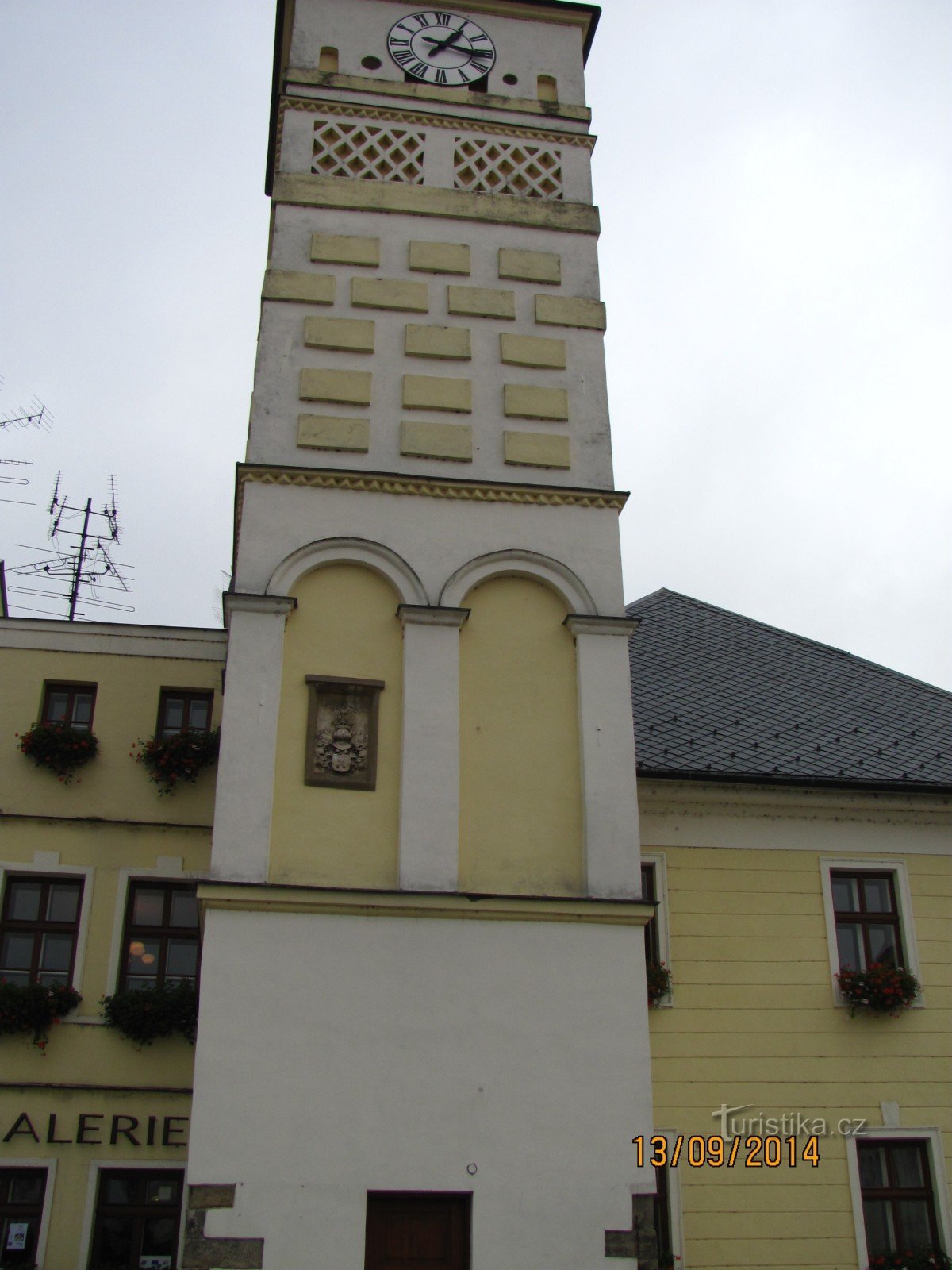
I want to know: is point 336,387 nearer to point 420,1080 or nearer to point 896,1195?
point 420,1080

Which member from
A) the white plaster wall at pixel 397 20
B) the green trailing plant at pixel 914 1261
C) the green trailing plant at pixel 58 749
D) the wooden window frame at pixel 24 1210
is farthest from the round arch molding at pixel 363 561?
the green trailing plant at pixel 914 1261

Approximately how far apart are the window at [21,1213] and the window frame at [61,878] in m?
2.15

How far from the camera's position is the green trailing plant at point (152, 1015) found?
45.0ft

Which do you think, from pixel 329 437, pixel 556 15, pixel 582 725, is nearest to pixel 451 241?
pixel 329 437

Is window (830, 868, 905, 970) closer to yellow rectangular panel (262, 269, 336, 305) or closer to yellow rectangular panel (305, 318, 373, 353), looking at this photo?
yellow rectangular panel (305, 318, 373, 353)

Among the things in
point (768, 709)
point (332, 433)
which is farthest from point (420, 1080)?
point (768, 709)

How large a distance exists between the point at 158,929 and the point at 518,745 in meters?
4.96

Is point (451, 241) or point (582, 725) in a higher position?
point (451, 241)

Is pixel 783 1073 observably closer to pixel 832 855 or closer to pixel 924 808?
pixel 832 855

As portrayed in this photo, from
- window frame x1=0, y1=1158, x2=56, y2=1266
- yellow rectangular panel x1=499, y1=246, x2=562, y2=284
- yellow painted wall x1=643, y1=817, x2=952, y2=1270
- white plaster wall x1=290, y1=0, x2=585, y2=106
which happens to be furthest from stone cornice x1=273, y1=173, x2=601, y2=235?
window frame x1=0, y1=1158, x2=56, y2=1266

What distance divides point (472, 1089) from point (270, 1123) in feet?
5.56

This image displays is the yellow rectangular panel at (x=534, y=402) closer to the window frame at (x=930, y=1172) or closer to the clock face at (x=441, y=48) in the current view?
the clock face at (x=441, y=48)

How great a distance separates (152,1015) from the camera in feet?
45.0

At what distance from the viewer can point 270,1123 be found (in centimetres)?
1059
